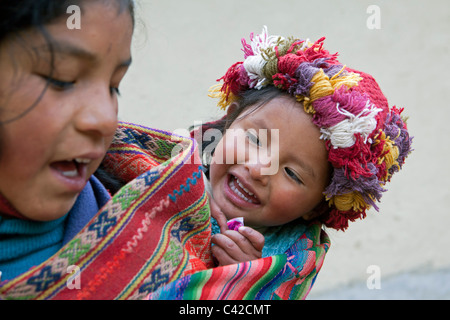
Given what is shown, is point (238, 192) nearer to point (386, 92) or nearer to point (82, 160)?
point (82, 160)

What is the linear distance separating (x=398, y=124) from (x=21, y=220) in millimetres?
1115

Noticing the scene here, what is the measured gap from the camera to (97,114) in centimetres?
84

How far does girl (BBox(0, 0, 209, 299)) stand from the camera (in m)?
0.78

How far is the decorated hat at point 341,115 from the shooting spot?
1.41 metres

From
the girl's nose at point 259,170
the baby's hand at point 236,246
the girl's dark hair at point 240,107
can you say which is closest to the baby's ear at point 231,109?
the girl's dark hair at point 240,107

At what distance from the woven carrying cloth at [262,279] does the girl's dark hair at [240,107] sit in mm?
406

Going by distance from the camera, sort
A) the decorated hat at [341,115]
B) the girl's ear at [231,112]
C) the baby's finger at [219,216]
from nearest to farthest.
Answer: the baby's finger at [219,216] < the decorated hat at [341,115] < the girl's ear at [231,112]

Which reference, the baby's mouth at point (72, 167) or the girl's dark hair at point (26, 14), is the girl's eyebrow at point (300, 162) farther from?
the girl's dark hair at point (26, 14)

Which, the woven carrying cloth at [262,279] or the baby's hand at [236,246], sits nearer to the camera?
the woven carrying cloth at [262,279]

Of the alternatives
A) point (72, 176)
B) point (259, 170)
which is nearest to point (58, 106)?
point (72, 176)

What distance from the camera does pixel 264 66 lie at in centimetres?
152

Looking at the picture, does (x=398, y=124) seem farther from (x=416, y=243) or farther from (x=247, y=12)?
(x=416, y=243)

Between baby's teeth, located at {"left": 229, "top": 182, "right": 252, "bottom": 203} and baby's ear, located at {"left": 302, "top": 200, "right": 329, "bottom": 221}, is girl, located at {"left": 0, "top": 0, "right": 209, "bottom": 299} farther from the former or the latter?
baby's ear, located at {"left": 302, "top": 200, "right": 329, "bottom": 221}
